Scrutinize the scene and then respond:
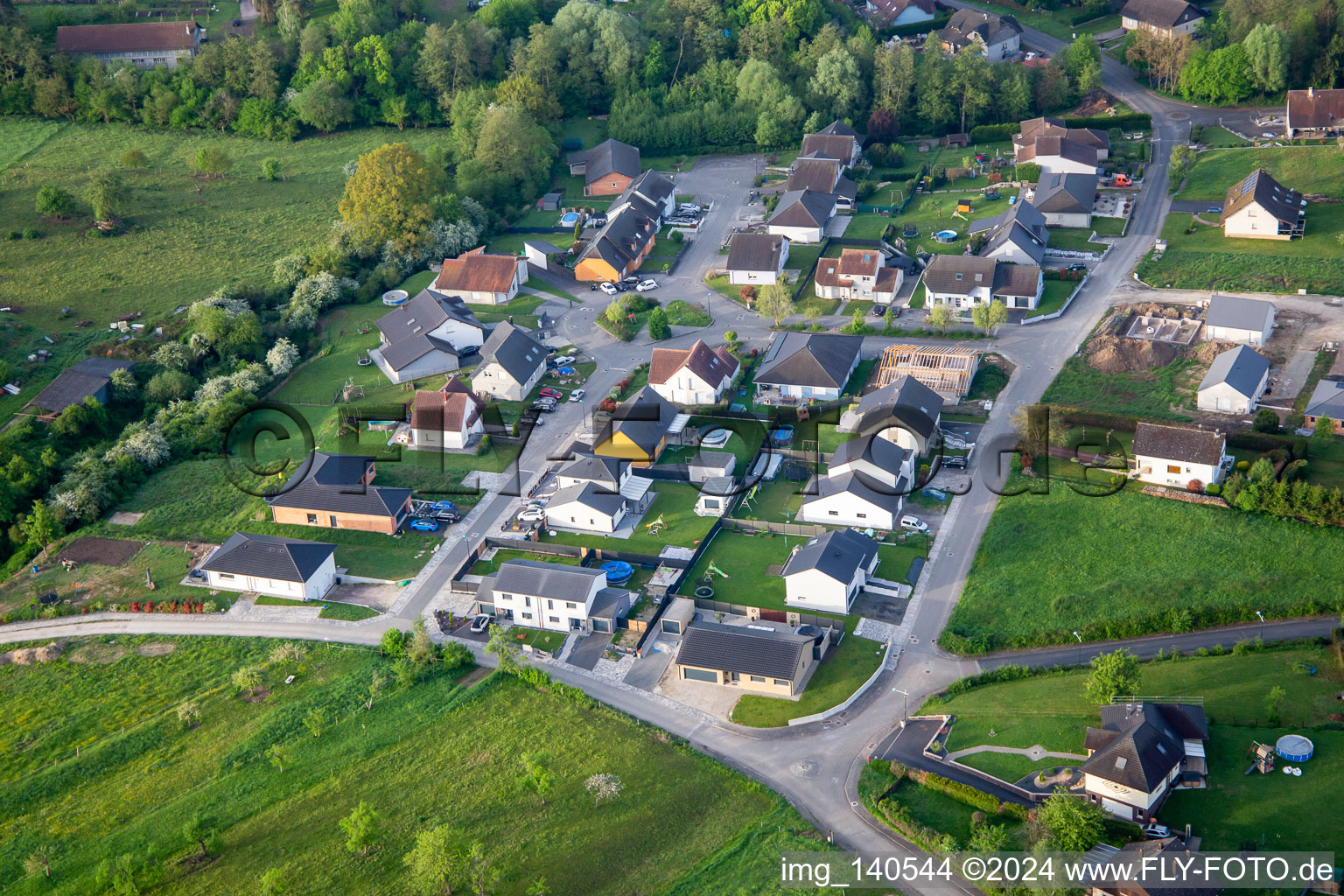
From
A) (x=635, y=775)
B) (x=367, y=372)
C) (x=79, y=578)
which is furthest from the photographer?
(x=367, y=372)

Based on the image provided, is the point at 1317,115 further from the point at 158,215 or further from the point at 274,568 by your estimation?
the point at 158,215

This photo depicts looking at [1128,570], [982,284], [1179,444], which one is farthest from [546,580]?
[982,284]

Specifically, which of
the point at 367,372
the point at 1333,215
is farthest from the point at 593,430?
the point at 1333,215

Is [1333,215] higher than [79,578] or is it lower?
higher

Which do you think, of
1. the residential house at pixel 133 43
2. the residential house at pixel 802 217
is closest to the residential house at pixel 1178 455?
the residential house at pixel 802 217

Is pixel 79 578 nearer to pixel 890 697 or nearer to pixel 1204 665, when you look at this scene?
pixel 890 697

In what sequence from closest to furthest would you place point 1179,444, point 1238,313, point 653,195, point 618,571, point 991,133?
point 618,571
point 1179,444
point 1238,313
point 653,195
point 991,133
